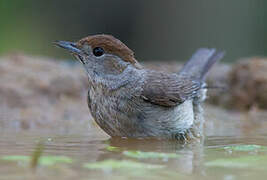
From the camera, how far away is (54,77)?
8.88m

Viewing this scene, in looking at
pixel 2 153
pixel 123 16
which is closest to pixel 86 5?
pixel 123 16

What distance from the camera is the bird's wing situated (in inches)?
252

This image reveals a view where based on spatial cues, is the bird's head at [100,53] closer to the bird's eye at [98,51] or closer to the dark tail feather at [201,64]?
the bird's eye at [98,51]

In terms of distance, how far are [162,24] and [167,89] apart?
1092 centimetres

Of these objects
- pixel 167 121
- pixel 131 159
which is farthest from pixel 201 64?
pixel 131 159

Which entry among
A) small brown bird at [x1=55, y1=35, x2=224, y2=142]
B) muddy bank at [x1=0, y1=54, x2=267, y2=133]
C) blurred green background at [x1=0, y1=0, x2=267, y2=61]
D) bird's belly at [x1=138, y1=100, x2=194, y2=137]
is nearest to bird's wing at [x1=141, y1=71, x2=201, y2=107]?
small brown bird at [x1=55, y1=35, x2=224, y2=142]

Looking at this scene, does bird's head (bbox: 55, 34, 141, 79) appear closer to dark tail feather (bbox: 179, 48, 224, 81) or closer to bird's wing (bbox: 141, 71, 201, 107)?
bird's wing (bbox: 141, 71, 201, 107)

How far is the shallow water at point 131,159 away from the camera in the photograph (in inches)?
145

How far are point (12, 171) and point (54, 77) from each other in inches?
207

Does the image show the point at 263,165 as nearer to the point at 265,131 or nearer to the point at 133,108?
the point at 133,108

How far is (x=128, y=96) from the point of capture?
6.20 meters

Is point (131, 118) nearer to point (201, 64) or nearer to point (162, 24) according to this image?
point (201, 64)

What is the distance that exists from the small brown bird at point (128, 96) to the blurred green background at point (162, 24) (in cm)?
931

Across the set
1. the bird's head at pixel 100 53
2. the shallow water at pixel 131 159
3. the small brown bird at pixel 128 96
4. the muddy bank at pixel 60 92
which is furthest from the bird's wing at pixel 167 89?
the muddy bank at pixel 60 92
